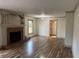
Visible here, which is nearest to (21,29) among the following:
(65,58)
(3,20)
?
(3,20)

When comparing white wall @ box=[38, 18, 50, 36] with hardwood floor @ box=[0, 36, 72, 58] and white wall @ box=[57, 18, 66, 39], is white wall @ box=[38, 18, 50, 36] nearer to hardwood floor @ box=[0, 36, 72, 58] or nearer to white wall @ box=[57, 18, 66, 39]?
white wall @ box=[57, 18, 66, 39]

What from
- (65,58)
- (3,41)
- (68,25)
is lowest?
(65,58)

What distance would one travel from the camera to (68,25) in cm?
654

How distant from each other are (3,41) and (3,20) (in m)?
1.28

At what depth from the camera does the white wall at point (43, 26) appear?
12.3 meters

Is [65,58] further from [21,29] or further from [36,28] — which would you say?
[36,28]

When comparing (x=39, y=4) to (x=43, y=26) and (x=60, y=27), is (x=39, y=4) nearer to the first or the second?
(x=60, y=27)

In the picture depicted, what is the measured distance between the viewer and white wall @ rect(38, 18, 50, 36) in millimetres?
12259

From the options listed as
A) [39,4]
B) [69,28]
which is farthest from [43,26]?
[39,4]

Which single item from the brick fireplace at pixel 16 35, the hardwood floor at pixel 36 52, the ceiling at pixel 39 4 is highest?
the ceiling at pixel 39 4

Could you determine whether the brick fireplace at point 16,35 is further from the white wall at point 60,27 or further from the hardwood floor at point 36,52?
the white wall at point 60,27

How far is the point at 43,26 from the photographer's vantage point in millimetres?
12461

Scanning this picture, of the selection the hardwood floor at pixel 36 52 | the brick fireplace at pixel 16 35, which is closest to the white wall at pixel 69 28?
the hardwood floor at pixel 36 52

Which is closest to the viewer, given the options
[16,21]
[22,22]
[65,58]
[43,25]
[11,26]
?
[65,58]
